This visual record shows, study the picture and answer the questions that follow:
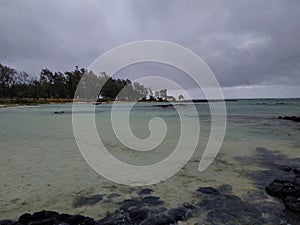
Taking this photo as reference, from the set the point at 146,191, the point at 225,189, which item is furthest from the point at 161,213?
the point at 225,189

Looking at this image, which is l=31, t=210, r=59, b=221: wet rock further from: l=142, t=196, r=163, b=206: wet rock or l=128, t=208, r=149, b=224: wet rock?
l=142, t=196, r=163, b=206: wet rock

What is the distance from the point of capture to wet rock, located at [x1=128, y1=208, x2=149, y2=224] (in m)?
3.85

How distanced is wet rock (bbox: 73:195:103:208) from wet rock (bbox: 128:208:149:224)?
96 centimetres

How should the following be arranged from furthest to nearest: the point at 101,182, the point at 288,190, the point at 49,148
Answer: the point at 49,148, the point at 101,182, the point at 288,190

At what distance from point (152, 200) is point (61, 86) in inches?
3782

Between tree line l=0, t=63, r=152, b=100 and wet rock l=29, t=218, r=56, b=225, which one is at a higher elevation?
tree line l=0, t=63, r=152, b=100

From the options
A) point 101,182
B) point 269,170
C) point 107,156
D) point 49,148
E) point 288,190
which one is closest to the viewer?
point 288,190

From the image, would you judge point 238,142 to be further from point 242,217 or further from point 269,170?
point 242,217

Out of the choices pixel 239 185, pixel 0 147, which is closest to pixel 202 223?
pixel 239 185

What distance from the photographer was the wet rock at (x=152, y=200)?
14.9 ft

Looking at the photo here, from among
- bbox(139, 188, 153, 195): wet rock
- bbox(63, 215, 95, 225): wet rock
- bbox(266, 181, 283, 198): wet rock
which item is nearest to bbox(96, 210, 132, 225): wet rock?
bbox(63, 215, 95, 225): wet rock

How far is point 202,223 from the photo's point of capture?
3.81 meters

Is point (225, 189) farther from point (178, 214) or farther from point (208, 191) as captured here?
point (178, 214)

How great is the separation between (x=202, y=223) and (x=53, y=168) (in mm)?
5025
